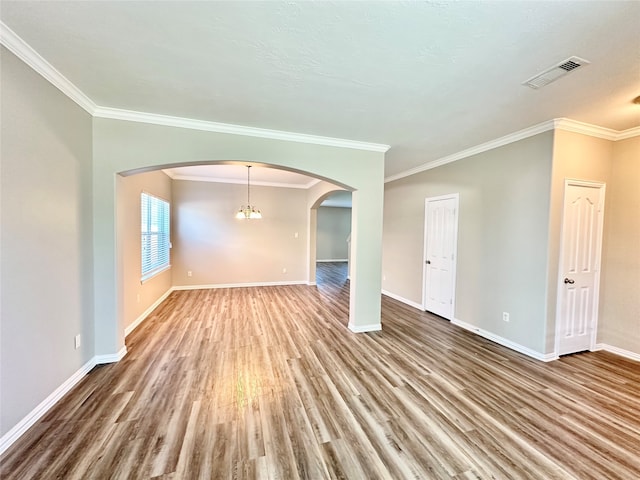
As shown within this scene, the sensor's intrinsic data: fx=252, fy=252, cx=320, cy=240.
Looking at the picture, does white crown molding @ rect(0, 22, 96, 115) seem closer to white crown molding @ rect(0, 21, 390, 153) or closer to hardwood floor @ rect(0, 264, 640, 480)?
white crown molding @ rect(0, 21, 390, 153)

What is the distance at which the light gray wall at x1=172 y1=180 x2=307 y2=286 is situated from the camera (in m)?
6.31

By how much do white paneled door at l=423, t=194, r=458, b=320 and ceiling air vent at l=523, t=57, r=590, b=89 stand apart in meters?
2.20

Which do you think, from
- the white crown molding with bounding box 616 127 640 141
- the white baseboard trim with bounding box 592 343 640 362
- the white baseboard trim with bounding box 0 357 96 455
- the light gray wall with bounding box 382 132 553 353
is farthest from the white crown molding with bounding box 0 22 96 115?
the white baseboard trim with bounding box 592 343 640 362

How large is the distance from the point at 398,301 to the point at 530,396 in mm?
3180

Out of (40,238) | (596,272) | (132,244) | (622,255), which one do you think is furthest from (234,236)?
(622,255)

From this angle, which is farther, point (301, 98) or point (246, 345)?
point (246, 345)

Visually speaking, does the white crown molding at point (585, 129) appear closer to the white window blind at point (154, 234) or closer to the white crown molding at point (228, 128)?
the white crown molding at point (228, 128)

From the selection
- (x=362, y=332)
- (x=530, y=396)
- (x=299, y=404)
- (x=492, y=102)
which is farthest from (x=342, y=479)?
(x=492, y=102)

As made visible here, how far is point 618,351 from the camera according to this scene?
10.5 ft

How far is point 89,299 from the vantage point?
2678mm

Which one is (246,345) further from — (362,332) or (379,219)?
(379,219)

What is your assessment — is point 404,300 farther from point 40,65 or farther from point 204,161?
point 40,65

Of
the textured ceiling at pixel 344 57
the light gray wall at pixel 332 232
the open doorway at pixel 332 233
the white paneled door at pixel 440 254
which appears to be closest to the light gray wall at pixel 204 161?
the textured ceiling at pixel 344 57

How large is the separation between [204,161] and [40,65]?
143 cm
